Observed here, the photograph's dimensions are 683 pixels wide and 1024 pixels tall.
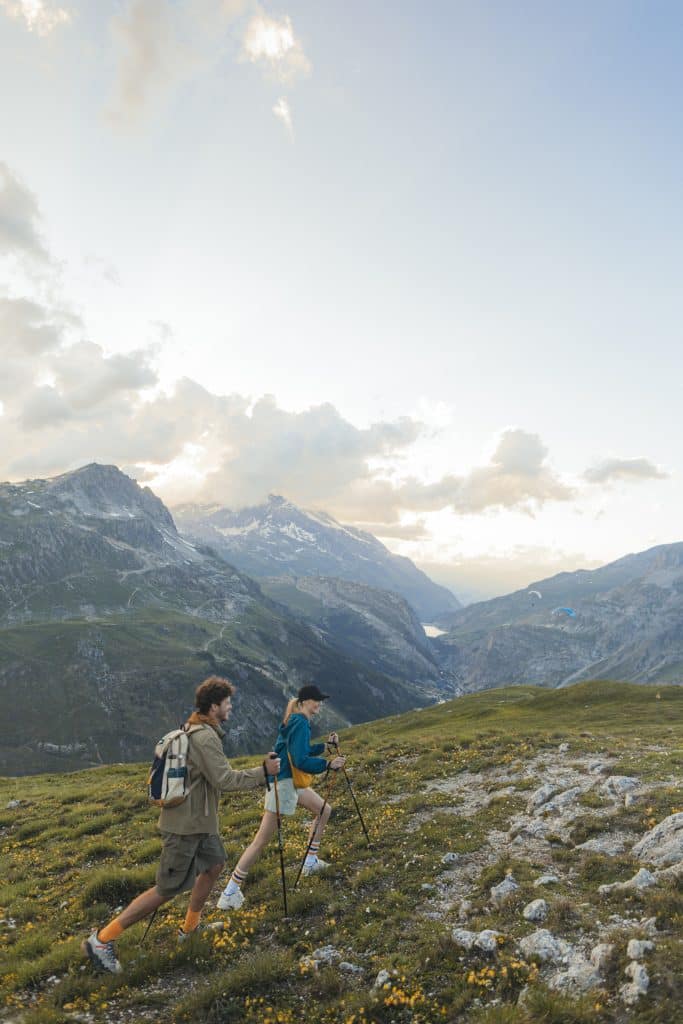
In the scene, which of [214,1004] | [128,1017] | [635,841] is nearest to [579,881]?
[635,841]

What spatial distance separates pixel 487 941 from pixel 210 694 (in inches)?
270

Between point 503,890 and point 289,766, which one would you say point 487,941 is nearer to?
point 503,890

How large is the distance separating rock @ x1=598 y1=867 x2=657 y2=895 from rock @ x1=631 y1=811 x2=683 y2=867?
1.10 m

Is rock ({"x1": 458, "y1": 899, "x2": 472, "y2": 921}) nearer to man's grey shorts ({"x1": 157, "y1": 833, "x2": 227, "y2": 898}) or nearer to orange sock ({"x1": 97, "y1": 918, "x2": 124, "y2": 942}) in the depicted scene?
man's grey shorts ({"x1": 157, "y1": 833, "x2": 227, "y2": 898})

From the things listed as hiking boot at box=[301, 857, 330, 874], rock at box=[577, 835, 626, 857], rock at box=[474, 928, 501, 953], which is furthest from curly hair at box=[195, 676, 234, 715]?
rock at box=[577, 835, 626, 857]

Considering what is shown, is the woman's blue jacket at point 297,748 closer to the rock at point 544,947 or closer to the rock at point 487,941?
the rock at point 487,941

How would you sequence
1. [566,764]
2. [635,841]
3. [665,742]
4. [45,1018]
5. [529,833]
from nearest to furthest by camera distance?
[45,1018] → [635,841] → [529,833] → [566,764] → [665,742]

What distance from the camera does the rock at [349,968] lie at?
10020 millimetres

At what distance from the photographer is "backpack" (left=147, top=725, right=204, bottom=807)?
10.5 m

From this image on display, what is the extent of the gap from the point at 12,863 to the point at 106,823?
3775 mm

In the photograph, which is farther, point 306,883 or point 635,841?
point 635,841

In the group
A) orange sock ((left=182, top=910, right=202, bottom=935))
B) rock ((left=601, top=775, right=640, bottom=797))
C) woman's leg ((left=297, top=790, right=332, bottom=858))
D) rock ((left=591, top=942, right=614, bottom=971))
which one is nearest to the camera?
rock ((left=591, top=942, right=614, bottom=971))

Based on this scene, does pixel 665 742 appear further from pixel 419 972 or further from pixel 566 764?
pixel 419 972

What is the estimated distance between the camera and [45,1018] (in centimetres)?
871
